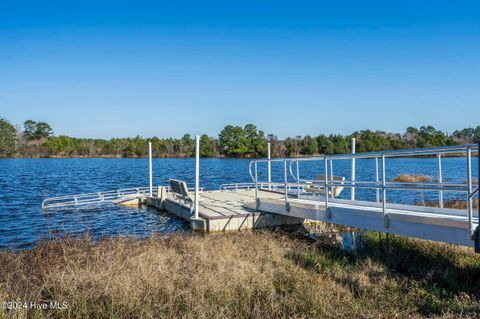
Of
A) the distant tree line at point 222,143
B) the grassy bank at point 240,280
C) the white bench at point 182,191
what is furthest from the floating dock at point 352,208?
the distant tree line at point 222,143

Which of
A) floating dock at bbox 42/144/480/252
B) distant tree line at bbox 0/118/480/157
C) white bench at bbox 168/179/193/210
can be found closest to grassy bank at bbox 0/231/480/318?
floating dock at bbox 42/144/480/252

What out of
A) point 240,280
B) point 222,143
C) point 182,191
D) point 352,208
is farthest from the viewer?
point 222,143

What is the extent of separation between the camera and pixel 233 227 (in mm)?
11047

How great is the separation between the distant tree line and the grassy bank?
82866mm

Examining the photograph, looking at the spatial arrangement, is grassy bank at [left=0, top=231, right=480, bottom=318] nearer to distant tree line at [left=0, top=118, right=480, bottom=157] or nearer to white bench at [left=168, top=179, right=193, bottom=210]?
white bench at [left=168, top=179, right=193, bottom=210]

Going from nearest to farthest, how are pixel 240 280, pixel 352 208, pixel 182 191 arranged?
pixel 240 280 → pixel 352 208 → pixel 182 191

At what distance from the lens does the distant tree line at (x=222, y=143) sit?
305 ft

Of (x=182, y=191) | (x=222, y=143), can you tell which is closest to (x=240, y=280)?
(x=182, y=191)

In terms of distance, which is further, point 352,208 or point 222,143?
point 222,143

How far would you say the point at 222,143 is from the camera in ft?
362

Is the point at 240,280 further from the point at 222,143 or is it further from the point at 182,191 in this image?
the point at 222,143

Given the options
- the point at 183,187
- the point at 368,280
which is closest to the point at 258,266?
the point at 368,280

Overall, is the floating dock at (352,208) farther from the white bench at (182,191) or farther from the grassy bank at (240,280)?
the grassy bank at (240,280)

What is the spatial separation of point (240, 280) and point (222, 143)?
10514cm
